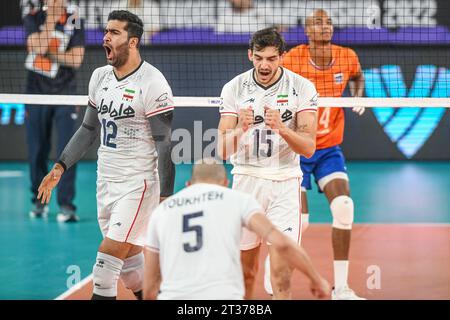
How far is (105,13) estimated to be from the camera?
19.6 m

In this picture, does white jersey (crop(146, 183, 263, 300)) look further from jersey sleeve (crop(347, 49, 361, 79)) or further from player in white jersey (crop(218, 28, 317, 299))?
jersey sleeve (crop(347, 49, 361, 79))

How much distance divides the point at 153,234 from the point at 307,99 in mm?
2520

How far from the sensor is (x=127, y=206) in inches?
335

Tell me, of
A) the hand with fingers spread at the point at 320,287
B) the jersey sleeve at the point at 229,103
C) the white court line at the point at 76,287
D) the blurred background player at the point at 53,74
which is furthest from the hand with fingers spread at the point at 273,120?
the blurred background player at the point at 53,74

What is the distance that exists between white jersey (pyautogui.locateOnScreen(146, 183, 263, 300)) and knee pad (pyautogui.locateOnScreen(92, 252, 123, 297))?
2120mm

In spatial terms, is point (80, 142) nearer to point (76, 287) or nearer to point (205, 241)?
point (76, 287)

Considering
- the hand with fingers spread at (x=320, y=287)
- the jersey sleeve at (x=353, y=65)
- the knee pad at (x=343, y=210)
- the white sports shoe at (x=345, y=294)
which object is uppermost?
the jersey sleeve at (x=353, y=65)

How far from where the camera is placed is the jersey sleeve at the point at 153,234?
21.4 ft

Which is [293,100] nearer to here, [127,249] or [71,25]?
[127,249]

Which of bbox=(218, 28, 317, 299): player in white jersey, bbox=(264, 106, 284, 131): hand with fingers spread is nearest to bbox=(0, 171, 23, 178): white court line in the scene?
bbox=(218, 28, 317, 299): player in white jersey

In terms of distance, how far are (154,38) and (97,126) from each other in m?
11.0

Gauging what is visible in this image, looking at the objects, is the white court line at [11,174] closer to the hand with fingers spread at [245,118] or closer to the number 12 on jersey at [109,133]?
Result: the number 12 on jersey at [109,133]

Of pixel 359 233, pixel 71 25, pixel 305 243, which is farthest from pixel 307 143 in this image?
pixel 71 25

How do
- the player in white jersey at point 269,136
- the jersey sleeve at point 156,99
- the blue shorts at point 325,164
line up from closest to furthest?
the player in white jersey at point 269,136 → the jersey sleeve at point 156,99 → the blue shorts at point 325,164
